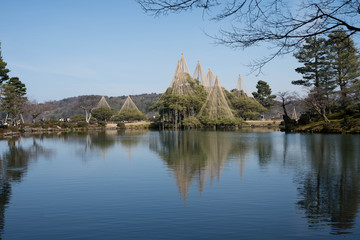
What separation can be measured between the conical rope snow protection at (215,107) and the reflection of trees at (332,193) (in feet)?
175

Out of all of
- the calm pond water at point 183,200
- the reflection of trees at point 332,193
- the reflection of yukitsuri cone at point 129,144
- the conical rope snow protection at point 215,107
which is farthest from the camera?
the conical rope snow protection at point 215,107

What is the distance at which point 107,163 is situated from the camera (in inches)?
765

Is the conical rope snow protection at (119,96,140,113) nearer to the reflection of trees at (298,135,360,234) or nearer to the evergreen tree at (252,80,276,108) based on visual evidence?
the evergreen tree at (252,80,276,108)

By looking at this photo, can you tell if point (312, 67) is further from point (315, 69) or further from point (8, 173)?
point (8, 173)

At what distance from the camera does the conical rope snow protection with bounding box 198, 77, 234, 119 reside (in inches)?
2840

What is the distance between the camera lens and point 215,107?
72500 mm

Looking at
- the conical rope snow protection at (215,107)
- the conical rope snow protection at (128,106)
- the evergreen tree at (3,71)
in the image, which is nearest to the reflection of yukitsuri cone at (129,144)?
the evergreen tree at (3,71)

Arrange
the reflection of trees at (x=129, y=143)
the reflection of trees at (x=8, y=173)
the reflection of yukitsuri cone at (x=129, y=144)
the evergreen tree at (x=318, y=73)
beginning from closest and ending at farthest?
1. the reflection of trees at (x=8, y=173)
2. the reflection of yukitsuri cone at (x=129, y=144)
3. the reflection of trees at (x=129, y=143)
4. the evergreen tree at (x=318, y=73)

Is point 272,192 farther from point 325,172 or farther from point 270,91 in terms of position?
point 270,91

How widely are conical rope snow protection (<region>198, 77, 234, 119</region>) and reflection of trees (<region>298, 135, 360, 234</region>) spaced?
175 feet

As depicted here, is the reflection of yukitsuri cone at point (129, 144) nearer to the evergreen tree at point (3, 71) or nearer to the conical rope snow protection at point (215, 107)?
the evergreen tree at point (3, 71)

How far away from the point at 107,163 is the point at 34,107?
198 feet

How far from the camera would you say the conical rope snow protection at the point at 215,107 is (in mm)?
72125

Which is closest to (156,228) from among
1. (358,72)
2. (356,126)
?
(356,126)
